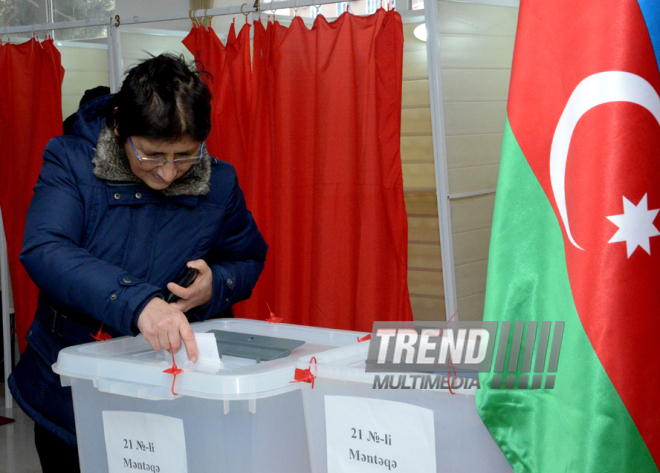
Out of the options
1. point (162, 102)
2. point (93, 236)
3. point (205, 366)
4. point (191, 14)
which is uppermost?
point (191, 14)

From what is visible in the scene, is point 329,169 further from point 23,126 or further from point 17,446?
point 17,446

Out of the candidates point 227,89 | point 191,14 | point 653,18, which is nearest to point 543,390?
point 653,18

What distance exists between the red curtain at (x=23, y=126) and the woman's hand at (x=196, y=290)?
77.7 inches

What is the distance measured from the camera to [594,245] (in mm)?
869

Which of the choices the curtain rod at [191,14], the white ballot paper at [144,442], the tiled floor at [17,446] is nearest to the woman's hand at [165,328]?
the white ballot paper at [144,442]

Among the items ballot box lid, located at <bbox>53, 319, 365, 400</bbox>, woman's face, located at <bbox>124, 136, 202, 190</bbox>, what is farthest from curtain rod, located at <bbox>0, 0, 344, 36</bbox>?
ballot box lid, located at <bbox>53, 319, 365, 400</bbox>

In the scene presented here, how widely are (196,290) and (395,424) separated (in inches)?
23.9

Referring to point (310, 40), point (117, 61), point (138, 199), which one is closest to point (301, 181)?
point (310, 40)

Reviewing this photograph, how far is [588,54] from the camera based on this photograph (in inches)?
34.9

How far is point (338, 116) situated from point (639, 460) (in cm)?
190

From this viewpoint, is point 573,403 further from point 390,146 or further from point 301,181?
point 301,181

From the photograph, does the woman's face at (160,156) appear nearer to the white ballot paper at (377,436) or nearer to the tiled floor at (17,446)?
the white ballot paper at (377,436)

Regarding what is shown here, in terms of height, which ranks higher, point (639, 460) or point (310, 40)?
point (310, 40)

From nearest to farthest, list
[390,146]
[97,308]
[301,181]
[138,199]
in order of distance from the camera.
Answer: [97,308]
[138,199]
[390,146]
[301,181]
